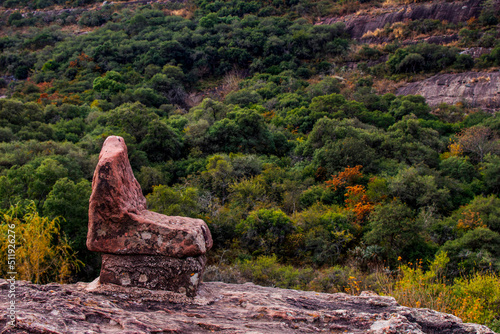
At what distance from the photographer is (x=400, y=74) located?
44562mm

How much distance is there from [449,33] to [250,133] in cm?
3373

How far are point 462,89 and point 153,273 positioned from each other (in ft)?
141

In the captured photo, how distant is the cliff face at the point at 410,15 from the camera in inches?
1834

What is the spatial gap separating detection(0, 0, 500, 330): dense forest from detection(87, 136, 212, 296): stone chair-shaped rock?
5.04 metres

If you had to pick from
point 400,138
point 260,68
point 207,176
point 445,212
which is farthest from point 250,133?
point 260,68

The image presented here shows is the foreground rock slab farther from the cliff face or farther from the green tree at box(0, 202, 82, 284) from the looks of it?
the cliff face

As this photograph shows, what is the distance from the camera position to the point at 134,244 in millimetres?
5383

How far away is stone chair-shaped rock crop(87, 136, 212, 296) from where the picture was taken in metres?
5.34

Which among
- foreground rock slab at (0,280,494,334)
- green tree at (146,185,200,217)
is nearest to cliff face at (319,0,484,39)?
green tree at (146,185,200,217)

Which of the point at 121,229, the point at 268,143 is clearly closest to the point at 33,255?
the point at 121,229

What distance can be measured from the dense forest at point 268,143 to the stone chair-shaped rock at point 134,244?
198 inches

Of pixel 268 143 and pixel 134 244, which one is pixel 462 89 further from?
pixel 134 244

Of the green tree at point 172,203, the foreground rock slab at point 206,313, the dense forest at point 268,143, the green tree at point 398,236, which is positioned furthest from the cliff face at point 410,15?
the foreground rock slab at point 206,313

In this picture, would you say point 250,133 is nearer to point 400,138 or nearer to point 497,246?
point 400,138
